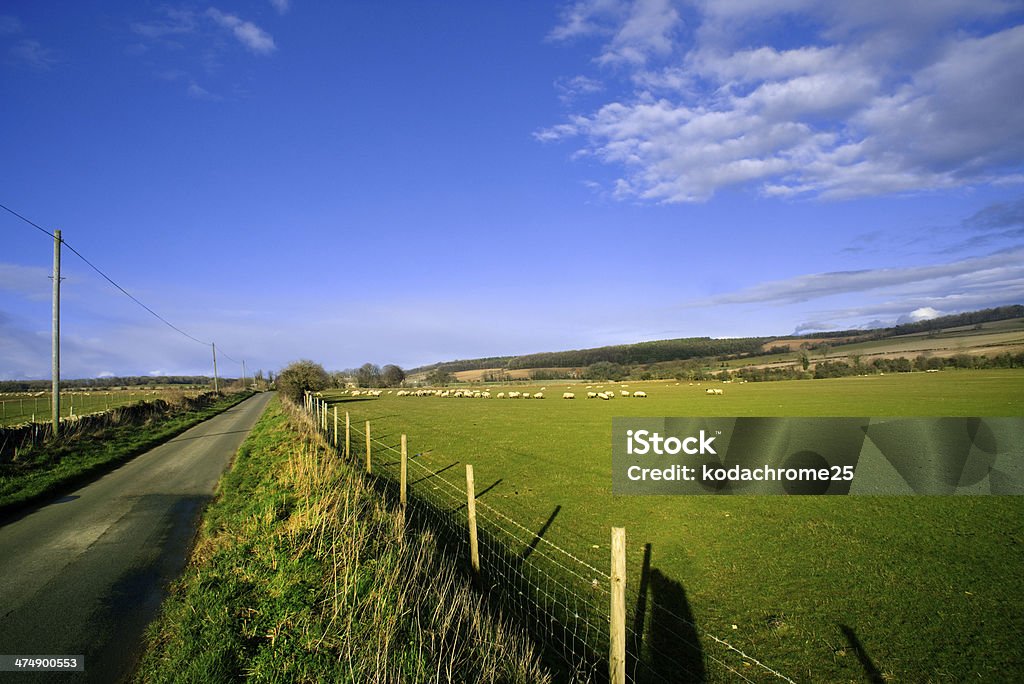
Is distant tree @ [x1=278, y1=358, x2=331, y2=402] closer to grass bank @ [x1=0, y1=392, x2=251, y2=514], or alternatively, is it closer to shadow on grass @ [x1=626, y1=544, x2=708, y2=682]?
grass bank @ [x1=0, y1=392, x2=251, y2=514]

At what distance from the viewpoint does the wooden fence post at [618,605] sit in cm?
330

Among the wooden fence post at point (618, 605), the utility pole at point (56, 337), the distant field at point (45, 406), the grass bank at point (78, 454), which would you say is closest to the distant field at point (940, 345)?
the wooden fence post at point (618, 605)

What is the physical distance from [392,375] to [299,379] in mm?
90018

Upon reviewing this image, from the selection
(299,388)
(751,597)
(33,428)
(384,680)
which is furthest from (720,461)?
(299,388)

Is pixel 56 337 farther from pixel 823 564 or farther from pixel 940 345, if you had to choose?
pixel 940 345

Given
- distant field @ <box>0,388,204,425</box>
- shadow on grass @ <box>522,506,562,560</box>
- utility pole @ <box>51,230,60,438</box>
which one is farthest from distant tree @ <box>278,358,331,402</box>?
shadow on grass @ <box>522,506,562,560</box>

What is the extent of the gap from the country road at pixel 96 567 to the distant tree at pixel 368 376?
118 metres

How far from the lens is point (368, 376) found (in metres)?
143

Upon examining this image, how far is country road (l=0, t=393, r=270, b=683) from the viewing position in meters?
4.82

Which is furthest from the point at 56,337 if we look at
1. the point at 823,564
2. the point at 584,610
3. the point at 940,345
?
the point at 940,345

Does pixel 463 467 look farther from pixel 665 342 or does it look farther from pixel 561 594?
pixel 665 342

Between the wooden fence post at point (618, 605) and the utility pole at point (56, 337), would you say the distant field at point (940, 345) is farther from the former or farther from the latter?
the utility pole at point (56, 337)

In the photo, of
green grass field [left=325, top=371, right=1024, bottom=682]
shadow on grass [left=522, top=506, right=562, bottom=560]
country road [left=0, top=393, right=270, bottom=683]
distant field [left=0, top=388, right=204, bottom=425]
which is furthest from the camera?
distant field [left=0, top=388, right=204, bottom=425]

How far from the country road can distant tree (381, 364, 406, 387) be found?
120m
